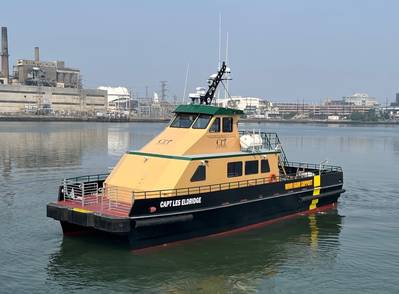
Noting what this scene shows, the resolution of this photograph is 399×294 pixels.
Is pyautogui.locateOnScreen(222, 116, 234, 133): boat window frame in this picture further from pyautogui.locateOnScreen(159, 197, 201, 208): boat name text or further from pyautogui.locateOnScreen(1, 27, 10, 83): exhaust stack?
pyautogui.locateOnScreen(1, 27, 10, 83): exhaust stack

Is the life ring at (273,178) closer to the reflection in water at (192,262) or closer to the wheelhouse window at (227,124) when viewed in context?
the reflection in water at (192,262)

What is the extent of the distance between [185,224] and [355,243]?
636 cm

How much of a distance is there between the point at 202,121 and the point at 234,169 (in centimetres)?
212

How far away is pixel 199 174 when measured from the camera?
52.0 ft

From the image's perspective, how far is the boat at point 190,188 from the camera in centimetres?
1432

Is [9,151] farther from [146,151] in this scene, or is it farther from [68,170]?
[146,151]

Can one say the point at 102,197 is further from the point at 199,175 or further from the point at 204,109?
the point at 204,109

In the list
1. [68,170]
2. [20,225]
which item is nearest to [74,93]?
[68,170]

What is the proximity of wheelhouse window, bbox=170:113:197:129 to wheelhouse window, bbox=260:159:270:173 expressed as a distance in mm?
3314

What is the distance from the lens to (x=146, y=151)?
1666 centimetres

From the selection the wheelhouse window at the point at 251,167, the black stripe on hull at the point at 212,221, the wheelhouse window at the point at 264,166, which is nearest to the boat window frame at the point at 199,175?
the black stripe on hull at the point at 212,221

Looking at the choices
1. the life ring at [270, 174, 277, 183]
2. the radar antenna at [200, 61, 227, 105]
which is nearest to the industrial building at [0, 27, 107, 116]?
the radar antenna at [200, 61, 227, 105]

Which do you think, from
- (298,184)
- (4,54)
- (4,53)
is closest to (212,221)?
(298,184)

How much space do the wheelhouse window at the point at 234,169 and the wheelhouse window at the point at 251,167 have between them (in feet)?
1.30
